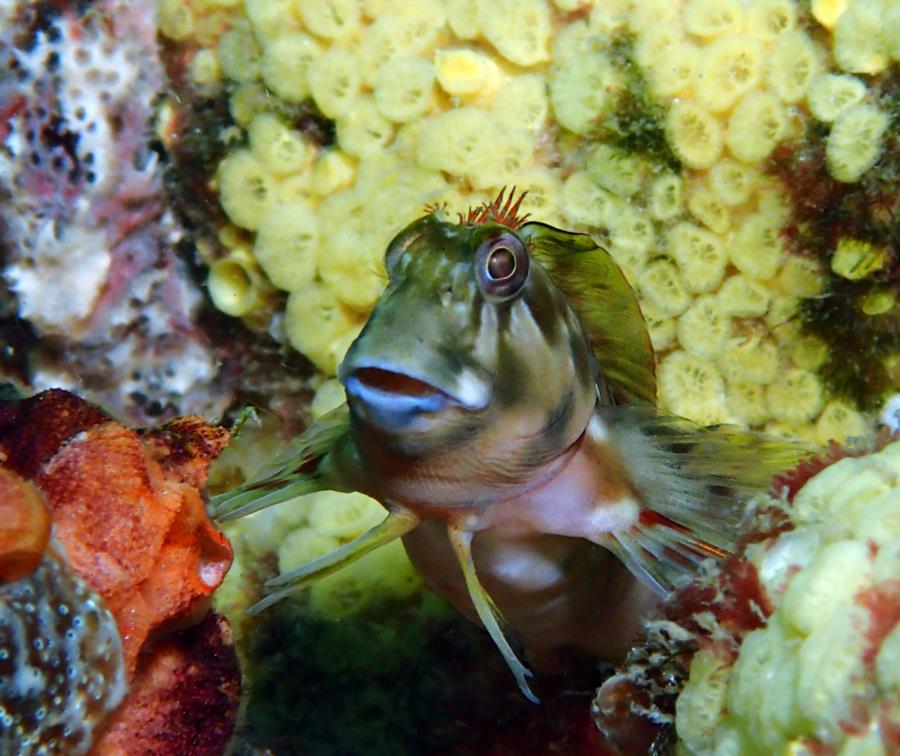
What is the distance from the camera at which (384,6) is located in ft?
11.8

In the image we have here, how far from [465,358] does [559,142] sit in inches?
64.3

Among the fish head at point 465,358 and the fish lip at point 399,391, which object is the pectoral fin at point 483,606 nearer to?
the fish head at point 465,358

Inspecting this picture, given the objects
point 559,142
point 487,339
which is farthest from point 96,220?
point 487,339

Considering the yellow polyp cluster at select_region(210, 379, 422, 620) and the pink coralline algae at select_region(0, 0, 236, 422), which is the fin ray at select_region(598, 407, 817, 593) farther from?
the pink coralline algae at select_region(0, 0, 236, 422)

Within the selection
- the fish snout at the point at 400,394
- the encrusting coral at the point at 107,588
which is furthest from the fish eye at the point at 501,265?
the encrusting coral at the point at 107,588

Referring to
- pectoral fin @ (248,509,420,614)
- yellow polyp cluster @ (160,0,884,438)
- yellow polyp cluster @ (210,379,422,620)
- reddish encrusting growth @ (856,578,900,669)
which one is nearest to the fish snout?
pectoral fin @ (248,509,420,614)

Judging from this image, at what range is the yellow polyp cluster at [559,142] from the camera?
10.7ft

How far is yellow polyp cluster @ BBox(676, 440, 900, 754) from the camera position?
1.45 meters

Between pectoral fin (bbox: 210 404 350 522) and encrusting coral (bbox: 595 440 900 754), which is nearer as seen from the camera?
encrusting coral (bbox: 595 440 900 754)

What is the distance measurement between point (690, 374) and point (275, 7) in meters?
2.25

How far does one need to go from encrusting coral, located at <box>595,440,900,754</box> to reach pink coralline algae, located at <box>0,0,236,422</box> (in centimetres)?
265

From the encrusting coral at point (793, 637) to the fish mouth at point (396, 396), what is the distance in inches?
28.2

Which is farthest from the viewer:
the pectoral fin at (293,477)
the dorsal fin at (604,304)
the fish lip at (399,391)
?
the dorsal fin at (604,304)

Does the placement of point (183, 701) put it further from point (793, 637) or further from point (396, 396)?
point (793, 637)
